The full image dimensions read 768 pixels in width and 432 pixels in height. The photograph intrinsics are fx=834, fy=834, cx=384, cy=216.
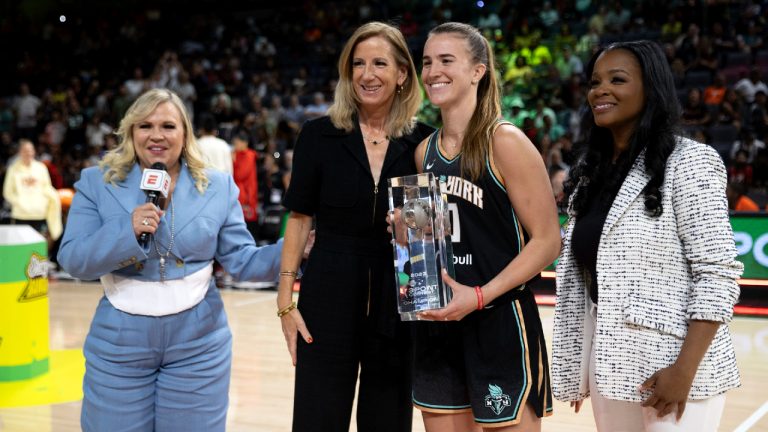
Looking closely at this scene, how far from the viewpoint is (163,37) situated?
20547mm

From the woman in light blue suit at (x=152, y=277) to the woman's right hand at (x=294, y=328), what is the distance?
0.92 feet

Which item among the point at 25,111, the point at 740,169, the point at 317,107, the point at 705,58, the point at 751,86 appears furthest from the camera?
the point at 25,111

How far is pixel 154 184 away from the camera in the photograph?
2.74m

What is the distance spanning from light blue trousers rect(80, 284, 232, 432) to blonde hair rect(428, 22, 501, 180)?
114 centimetres

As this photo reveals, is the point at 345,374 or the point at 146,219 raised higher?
the point at 146,219

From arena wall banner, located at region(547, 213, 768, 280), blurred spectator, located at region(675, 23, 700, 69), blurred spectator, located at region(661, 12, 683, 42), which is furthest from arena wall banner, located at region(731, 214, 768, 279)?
blurred spectator, located at region(661, 12, 683, 42)

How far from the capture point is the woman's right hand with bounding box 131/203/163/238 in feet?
8.69

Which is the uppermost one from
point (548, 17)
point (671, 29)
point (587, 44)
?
point (548, 17)

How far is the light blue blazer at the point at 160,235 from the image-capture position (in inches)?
106

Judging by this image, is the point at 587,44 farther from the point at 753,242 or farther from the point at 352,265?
the point at 352,265

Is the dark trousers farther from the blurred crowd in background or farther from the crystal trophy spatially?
the blurred crowd in background

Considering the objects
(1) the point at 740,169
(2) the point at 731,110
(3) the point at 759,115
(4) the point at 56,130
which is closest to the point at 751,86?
(2) the point at 731,110

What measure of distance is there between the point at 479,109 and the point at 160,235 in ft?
3.84

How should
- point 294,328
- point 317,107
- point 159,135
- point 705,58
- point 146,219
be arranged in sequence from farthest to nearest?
point 317,107 → point 705,58 → point 159,135 → point 294,328 → point 146,219
